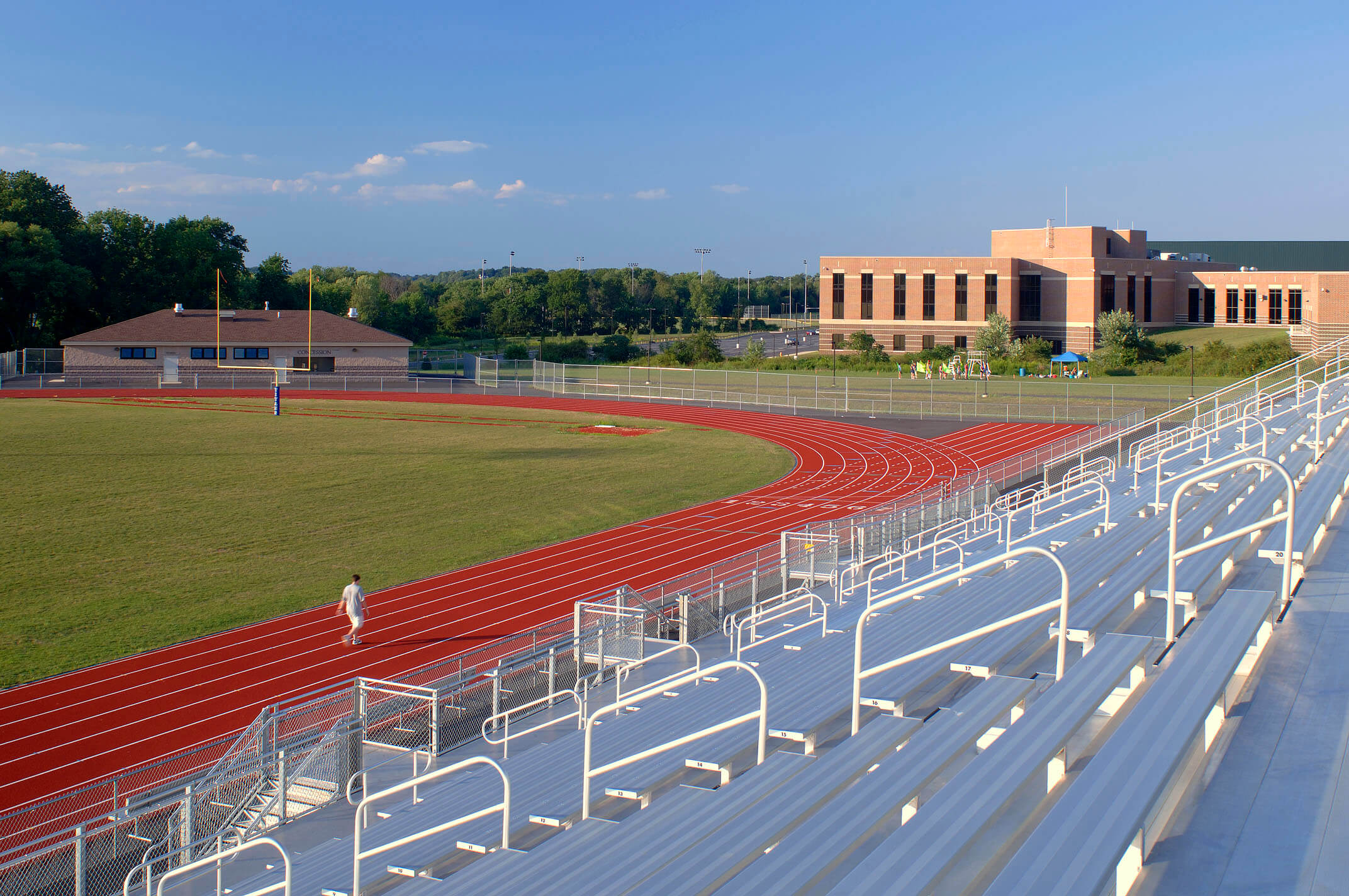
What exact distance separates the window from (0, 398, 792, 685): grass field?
45728mm

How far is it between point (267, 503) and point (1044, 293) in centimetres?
7157

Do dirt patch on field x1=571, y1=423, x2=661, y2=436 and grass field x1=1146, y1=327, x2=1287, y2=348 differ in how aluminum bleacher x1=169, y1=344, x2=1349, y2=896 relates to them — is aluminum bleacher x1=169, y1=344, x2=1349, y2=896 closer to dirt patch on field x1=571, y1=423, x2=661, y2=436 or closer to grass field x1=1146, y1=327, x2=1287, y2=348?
dirt patch on field x1=571, y1=423, x2=661, y2=436

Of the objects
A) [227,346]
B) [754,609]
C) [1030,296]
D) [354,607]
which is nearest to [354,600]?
[354,607]

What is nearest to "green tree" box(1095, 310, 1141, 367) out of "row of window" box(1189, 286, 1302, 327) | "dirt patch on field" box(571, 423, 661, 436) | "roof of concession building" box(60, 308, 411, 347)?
"row of window" box(1189, 286, 1302, 327)

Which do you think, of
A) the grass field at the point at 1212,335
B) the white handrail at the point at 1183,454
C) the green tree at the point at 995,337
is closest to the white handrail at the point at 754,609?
the white handrail at the point at 1183,454

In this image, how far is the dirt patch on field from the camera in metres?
50.7

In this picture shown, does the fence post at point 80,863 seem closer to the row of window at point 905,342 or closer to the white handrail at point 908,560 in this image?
the white handrail at point 908,560

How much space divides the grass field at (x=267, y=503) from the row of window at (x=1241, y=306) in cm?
5730

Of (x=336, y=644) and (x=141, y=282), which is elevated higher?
(x=141, y=282)

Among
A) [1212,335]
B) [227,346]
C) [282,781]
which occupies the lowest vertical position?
[282,781]

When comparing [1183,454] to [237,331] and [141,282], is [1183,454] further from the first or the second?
[141,282]

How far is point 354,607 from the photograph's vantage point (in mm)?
18500

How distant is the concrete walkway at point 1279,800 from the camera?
4848 millimetres

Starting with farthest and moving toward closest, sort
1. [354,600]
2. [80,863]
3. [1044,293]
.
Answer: [1044,293], [354,600], [80,863]
